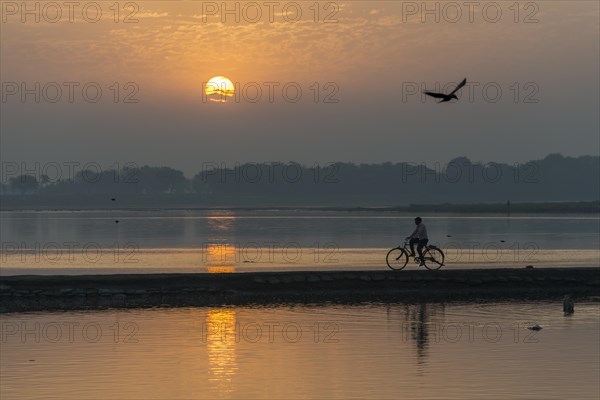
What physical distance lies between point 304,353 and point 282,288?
412 inches

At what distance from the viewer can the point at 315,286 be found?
30516 millimetres

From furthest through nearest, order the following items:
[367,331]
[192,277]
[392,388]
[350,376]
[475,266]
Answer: [475,266] → [192,277] → [367,331] → [350,376] → [392,388]

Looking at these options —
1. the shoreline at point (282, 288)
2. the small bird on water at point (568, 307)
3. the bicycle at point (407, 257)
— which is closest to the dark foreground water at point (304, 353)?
the small bird on water at point (568, 307)

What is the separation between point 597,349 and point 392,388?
596 centimetres

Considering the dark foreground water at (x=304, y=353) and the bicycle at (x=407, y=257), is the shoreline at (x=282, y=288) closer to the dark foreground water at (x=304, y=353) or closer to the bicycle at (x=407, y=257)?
the dark foreground water at (x=304, y=353)

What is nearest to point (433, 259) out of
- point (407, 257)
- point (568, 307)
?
point (407, 257)

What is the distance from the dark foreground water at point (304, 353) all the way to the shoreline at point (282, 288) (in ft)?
6.40

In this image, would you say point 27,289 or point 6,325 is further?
point 27,289

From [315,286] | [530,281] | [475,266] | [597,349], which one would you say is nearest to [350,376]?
[597,349]

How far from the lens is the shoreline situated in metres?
28.3

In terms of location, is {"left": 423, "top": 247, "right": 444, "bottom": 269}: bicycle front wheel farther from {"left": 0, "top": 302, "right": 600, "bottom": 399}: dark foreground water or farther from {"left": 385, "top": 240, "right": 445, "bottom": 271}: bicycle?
{"left": 0, "top": 302, "right": 600, "bottom": 399}: dark foreground water

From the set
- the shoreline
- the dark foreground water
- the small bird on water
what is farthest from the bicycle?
the small bird on water

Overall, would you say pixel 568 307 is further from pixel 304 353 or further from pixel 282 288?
pixel 304 353

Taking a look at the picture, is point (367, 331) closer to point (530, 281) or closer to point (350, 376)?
point (350, 376)
